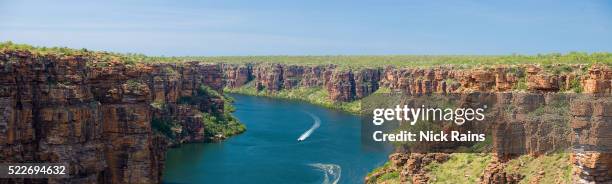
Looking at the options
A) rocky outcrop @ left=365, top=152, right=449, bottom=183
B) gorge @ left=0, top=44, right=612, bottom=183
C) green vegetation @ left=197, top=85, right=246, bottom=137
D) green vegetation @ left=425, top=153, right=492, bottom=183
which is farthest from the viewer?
green vegetation @ left=197, top=85, right=246, bottom=137

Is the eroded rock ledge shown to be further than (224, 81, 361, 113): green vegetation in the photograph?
No

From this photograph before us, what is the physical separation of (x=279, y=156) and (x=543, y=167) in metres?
51.1

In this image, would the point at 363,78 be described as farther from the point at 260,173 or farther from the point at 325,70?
the point at 260,173

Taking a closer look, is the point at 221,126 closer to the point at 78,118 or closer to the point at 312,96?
the point at 78,118

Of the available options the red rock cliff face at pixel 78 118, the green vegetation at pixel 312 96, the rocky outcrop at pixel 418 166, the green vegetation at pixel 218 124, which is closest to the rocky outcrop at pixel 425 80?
the green vegetation at pixel 312 96

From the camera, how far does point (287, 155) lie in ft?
278

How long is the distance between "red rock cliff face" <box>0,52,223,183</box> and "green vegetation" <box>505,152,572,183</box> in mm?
27392

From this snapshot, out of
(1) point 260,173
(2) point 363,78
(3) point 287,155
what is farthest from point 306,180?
(2) point 363,78

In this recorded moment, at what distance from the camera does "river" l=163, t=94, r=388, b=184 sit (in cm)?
7069

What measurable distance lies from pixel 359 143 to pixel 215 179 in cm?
2951

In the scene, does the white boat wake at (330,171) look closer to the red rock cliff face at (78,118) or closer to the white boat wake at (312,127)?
the red rock cliff face at (78,118)

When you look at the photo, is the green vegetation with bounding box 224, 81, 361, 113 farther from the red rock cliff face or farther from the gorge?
the red rock cliff face

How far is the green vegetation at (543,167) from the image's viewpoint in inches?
1325

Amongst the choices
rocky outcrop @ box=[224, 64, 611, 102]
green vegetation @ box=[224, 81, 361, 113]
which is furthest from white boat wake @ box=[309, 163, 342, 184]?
green vegetation @ box=[224, 81, 361, 113]
